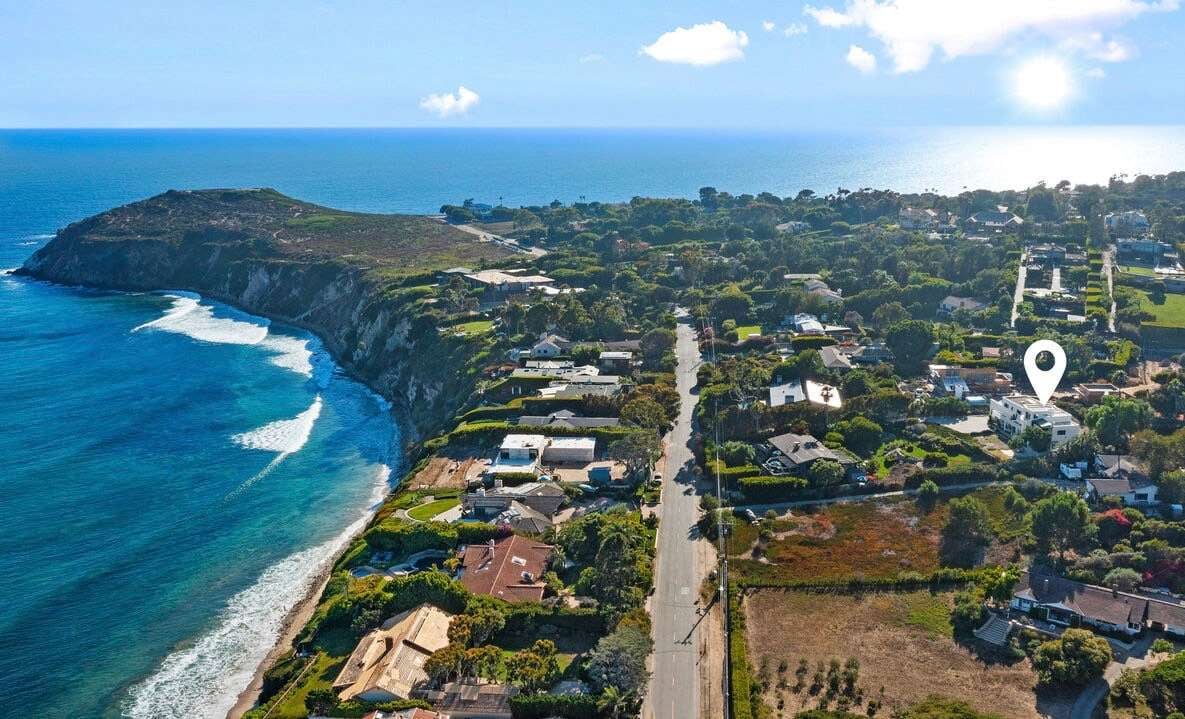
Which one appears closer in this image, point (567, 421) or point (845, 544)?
point (845, 544)

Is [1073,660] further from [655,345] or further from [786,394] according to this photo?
[655,345]

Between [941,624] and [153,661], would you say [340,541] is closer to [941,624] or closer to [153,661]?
[153,661]

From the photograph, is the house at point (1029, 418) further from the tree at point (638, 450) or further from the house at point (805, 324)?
the tree at point (638, 450)

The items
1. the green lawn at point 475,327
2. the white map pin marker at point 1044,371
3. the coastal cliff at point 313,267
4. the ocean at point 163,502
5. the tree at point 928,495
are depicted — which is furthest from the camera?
the green lawn at point 475,327

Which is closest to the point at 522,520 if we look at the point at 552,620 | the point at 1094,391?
the point at 552,620

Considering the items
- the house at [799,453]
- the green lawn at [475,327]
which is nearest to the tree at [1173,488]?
the house at [799,453]

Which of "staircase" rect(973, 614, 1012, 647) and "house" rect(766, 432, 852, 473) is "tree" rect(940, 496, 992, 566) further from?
"house" rect(766, 432, 852, 473)
